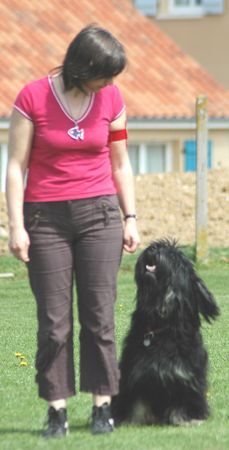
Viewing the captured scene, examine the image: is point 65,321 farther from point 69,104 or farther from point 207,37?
point 207,37

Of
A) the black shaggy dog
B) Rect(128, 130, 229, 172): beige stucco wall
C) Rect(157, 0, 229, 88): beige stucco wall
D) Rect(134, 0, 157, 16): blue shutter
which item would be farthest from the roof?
the black shaggy dog

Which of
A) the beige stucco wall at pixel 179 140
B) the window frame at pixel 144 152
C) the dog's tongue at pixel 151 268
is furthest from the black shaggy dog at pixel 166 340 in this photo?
the window frame at pixel 144 152

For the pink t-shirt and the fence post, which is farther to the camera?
the fence post

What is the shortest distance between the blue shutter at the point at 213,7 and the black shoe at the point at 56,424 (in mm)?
26261

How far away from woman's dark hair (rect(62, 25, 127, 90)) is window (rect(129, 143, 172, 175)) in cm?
2161

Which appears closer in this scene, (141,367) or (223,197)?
Answer: (141,367)

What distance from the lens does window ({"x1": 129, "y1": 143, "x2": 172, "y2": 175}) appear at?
94.9 ft

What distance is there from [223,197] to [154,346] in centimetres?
1533

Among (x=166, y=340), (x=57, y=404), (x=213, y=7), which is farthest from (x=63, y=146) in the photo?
(x=213, y=7)

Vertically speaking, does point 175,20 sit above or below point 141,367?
above

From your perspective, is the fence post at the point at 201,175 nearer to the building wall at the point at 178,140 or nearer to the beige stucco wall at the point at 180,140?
the building wall at the point at 178,140

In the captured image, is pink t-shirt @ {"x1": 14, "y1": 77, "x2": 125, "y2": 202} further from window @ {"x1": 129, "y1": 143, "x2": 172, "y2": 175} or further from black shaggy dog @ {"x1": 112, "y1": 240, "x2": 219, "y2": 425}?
window @ {"x1": 129, "y1": 143, "x2": 172, "y2": 175}

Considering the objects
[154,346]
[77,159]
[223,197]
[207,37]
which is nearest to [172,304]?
[154,346]

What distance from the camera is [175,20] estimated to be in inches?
1345
